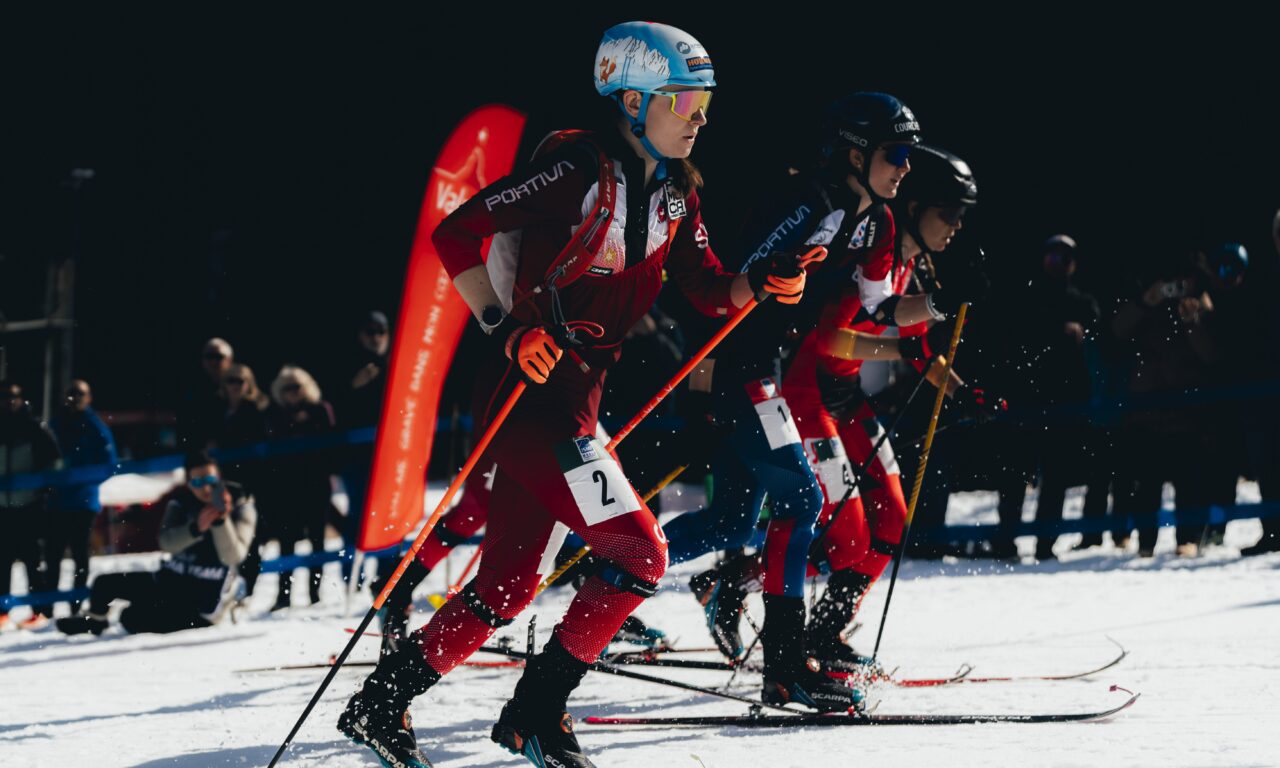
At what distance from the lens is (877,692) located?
543 centimetres

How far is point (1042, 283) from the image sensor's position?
866cm

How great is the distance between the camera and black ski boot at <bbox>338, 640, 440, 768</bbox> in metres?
4.11

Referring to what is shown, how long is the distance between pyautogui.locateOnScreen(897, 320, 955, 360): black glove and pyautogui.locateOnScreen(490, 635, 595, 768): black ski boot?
1.88 metres

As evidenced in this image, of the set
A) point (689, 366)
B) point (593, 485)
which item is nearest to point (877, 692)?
point (689, 366)

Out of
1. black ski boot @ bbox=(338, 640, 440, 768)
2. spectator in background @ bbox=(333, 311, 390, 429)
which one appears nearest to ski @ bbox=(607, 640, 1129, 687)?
black ski boot @ bbox=(338, 640, 440, 768)

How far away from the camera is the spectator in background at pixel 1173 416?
8.63 metres

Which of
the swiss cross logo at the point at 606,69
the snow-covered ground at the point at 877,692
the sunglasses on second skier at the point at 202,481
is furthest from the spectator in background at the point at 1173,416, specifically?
the swiss cross logo at the point at 606,69

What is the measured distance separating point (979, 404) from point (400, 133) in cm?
894

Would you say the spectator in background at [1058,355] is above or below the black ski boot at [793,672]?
above

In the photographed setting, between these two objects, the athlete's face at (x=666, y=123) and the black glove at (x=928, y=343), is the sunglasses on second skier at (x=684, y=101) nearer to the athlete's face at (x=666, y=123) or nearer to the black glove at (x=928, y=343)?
the athlete's face at (x=666, y=123)

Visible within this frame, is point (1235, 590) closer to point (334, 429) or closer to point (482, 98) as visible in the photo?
point (334, 429)

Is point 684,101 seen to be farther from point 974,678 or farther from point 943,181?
point 974,678

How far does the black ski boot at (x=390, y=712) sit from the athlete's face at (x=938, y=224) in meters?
2.37


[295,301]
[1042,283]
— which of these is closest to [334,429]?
[1042,283]
